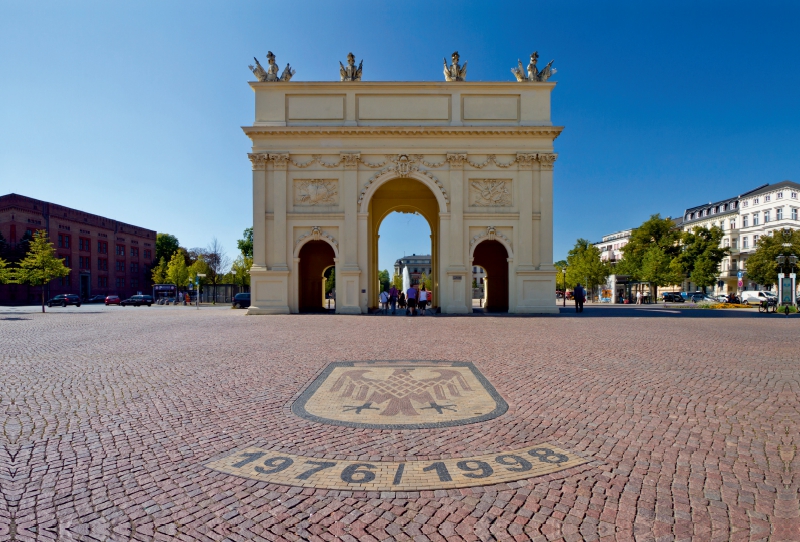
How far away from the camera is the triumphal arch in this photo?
2656 cm

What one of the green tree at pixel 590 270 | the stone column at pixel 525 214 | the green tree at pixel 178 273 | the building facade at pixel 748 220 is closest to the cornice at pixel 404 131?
the stone column at pixel 525 214

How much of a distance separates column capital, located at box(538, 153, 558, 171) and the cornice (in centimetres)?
121

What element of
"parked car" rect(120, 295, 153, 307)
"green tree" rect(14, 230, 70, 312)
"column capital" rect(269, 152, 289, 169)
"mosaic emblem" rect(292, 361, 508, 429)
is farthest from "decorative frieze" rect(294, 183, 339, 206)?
"parked car" rect(120, 295, 153, 307)

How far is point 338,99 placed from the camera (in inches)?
1068

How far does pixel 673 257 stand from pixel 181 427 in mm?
78113

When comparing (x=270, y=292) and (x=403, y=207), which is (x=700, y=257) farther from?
(x=270, y=292)

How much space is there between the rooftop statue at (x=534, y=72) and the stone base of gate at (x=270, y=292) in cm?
1934

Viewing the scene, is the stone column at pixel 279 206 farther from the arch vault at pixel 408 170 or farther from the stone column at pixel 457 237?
the stone column at pixel 457 237

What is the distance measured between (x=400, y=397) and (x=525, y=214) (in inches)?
886

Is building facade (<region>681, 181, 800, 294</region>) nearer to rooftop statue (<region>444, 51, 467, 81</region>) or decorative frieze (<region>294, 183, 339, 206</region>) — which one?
rooftop statue (<region>444, 51, 467, 81</region>)

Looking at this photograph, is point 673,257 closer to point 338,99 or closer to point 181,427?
point 338,99

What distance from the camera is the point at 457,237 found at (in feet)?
87.9

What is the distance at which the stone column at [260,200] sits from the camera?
26516 mm

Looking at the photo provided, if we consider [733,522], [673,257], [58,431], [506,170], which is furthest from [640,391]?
[673,257]
